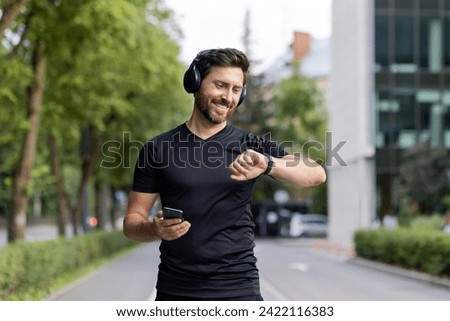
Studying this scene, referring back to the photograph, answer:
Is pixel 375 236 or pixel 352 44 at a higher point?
pixel 352 44

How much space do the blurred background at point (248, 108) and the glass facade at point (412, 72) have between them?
5 centimetres

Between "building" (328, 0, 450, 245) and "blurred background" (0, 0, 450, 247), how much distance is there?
5 centimetres

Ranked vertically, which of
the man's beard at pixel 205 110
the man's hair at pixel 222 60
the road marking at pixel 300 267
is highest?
the man's hair at pixel 222 60

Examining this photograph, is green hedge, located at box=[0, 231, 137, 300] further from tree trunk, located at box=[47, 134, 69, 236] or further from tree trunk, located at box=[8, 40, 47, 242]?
tree trunk, located at box=[47, 134, 69, 236]

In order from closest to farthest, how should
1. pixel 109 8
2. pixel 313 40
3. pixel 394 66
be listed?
1. pixel 109 8
2. pixel 394 66
3. pixel 313 40

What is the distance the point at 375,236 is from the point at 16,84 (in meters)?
13.7

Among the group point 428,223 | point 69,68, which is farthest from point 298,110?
point 69,68

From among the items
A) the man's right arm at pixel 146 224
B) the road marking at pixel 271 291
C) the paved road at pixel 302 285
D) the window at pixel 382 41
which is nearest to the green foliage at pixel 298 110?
the window at pixel 382 41

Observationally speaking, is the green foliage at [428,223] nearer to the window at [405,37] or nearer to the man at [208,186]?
the window at [405,37]

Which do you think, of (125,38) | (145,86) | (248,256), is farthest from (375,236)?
(248,256)

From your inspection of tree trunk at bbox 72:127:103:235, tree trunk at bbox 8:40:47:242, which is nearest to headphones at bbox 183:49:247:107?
tree trunk at bbox 8:40:47:242

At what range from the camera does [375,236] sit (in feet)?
94.6

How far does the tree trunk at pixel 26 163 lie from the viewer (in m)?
18.0
